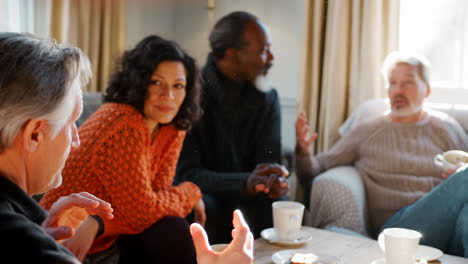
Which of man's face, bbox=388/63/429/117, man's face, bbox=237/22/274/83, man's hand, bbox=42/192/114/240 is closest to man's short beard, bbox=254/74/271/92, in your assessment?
man's face, bbox=237/22/274/83

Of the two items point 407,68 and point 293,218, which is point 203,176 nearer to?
point 293,218

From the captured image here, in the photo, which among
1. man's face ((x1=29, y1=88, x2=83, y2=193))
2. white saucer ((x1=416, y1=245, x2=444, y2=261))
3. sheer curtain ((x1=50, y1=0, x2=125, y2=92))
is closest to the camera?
man's face ((x1=29, y1=88, x2=83, y2=193))

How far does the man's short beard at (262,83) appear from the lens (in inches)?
72.9

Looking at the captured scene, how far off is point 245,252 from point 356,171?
150cm

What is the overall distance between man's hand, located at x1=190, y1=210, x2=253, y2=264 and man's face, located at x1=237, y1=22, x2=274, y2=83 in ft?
4.20

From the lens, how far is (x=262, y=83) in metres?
1.87

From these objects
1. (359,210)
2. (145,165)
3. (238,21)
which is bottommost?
(359,210)

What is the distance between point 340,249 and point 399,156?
891 millimetres

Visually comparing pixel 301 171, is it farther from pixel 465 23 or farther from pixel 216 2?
pixel 216 2

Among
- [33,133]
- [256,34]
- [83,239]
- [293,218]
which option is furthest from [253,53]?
[33,133]

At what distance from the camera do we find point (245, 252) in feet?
1.89

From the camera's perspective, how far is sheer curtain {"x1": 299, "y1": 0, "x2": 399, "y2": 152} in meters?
2.34

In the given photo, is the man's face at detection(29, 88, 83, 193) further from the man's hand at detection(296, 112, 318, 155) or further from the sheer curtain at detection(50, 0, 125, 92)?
the sheer curtain at detection(50, 0, 125, 92)

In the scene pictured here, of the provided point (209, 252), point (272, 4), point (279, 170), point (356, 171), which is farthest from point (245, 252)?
point (272, 4)
